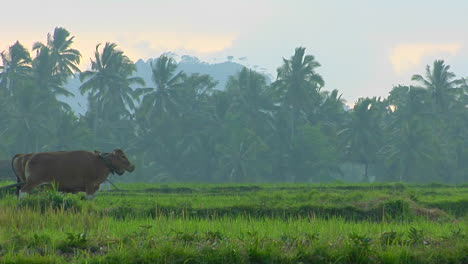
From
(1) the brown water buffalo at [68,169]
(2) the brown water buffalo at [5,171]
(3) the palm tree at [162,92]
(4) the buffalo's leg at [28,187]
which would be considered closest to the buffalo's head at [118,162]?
(1) the brown water buffalo at [68,169]

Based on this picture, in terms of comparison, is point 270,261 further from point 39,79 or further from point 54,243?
point 39,79

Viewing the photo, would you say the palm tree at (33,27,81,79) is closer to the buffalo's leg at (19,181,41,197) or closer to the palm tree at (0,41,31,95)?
the palm tree at (0,41,31,95)

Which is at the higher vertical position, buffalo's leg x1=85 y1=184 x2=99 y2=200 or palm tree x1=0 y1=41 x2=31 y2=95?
palm tree x1=0 y1=41 x2=31 y2=95

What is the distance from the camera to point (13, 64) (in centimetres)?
4834

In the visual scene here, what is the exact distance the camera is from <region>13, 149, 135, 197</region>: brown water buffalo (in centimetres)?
1139

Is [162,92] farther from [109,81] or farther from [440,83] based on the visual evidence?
[440,83]

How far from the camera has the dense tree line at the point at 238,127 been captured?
135ft

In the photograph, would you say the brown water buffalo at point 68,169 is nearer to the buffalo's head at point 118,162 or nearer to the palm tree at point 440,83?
the buffalo's head at point 118,162

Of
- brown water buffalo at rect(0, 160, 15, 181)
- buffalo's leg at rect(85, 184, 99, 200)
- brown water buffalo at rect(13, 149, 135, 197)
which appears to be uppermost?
brown water buffalo at rect(13, 149, 135, 197)

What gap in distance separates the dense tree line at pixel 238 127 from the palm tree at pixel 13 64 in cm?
12

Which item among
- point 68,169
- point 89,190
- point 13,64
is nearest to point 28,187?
point 68,169

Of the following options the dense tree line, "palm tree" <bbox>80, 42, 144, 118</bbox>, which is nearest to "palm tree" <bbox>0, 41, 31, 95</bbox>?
the dense tree line

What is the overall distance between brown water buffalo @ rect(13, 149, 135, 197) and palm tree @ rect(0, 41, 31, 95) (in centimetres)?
3823

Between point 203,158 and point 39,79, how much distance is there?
15.6 metres
